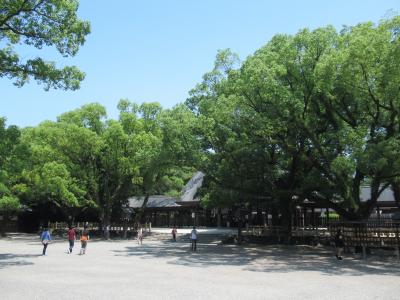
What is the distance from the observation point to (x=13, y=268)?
52.2 feet

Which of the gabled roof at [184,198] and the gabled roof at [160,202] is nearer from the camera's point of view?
the gabled roof at [184,198]

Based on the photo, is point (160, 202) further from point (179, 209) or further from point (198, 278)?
point (198, 278)

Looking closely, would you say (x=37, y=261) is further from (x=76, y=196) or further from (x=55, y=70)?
(x=76, y=196)

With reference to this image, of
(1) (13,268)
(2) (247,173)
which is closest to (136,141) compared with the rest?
(2) (247,173)

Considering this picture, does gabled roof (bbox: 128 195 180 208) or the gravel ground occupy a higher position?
gabled roof (bbox: 128 195 180 208)

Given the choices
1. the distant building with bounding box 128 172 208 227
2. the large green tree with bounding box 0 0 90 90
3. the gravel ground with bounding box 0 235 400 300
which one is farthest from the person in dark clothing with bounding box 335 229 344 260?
the distant building with bounding box 128 172 208 227

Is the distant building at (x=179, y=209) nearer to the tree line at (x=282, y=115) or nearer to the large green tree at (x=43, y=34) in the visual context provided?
the tree line at (x=282, y=115)

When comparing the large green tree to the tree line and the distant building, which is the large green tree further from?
the distant building

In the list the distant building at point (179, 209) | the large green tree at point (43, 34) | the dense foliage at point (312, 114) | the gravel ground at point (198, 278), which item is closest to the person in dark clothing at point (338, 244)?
the gravel ground at point (198, 278)

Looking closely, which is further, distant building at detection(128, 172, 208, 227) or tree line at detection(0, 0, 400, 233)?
distant building at detection(128, 172, 208, 227)

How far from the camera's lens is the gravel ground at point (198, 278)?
1091cm

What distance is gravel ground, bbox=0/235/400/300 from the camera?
10.9 metres

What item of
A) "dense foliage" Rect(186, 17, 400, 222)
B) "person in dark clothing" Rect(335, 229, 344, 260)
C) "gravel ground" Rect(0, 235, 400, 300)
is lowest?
"gravel ground" Rect(0, 235, 400, 300)

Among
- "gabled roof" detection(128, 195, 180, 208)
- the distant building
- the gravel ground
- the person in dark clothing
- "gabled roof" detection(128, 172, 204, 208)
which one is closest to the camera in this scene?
the gravel ground
